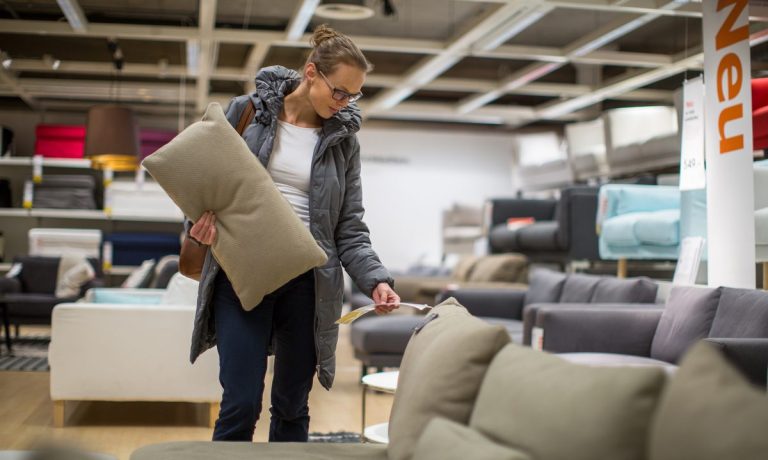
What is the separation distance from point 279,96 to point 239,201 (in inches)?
13.6

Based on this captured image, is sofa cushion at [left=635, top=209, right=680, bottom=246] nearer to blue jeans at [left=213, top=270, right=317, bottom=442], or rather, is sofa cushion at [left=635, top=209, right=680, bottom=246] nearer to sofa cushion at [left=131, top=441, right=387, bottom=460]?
blue jeans at [left=213, top=270, right=317, bottom=442]

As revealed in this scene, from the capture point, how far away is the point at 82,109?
12047 mm

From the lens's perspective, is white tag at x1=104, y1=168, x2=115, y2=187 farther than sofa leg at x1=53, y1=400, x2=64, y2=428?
Yes

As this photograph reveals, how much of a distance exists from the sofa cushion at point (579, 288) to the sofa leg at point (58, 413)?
9.68 ft

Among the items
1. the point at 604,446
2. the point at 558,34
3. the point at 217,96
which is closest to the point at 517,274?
the point at 558,34

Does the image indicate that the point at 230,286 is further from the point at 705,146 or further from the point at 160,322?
the point at 705,146

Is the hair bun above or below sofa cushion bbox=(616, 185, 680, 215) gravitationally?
above

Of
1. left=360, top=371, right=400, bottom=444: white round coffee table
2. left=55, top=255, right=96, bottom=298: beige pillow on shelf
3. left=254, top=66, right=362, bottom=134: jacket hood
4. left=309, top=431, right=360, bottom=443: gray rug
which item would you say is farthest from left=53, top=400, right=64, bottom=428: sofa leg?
left=55, top=255, right=96, bottom=298: beige pillow on shelf

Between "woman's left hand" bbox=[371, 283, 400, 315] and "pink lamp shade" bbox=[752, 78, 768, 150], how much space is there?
105 inches

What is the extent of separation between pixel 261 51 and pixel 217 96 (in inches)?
119

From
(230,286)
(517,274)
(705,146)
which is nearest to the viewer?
(230,286)

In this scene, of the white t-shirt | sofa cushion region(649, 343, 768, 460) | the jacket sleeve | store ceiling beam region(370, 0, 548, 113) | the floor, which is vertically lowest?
the floor

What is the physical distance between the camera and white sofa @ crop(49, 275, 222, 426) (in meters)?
4.64

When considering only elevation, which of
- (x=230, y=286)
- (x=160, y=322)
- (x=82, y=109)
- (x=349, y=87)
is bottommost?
(x=160, y=322)
